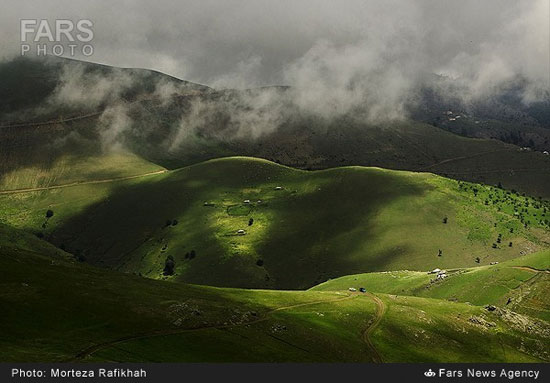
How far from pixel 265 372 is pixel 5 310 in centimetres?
5648

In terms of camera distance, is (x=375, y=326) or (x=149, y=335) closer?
(x=149, y=335)

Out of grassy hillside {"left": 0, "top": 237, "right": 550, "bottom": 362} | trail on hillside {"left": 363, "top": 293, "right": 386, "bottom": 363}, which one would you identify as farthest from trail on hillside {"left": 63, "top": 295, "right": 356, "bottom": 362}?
trail on hillside {"left": 363, "top": 293, "right": 386, "bottom": 363}

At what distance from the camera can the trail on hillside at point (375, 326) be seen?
12704 cm

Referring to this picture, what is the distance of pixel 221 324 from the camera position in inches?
4916

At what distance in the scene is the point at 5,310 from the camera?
109375 mm

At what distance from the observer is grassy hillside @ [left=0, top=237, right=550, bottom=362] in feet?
343

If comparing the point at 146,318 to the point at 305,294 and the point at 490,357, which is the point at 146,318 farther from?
the point at 490,357

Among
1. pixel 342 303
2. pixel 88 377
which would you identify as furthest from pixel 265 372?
pixel 342 303

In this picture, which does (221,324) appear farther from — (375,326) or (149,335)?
(375,326)

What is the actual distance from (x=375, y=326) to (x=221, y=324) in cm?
4355
